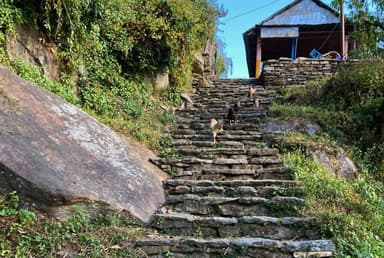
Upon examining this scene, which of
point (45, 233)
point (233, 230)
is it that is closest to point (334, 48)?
point (233, 230)

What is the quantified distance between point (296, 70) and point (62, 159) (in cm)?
821

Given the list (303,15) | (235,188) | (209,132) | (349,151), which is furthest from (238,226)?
(303,15)

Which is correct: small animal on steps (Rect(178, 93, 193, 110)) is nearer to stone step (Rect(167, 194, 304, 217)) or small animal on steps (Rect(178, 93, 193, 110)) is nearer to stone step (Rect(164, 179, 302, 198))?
stone step (Rect(164, 179, 302, 198))

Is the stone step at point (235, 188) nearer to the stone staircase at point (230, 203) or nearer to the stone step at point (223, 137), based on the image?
the stone staircase at point (230, 203)

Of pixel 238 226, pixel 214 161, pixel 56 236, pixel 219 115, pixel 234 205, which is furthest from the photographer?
pixel 219 115

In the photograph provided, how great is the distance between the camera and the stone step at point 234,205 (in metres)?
3.71

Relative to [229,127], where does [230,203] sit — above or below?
below

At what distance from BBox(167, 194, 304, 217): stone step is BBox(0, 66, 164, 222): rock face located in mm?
333

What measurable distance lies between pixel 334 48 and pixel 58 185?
1659 cm

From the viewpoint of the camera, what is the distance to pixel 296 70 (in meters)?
9.92

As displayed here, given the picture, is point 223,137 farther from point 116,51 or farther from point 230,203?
point 116,51

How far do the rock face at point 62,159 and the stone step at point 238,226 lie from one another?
324 mm

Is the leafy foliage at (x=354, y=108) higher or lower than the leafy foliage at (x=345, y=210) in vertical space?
higher

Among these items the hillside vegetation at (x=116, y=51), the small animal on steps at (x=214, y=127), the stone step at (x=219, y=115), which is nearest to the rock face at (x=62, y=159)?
the hillside vegetation at (x=116, y=51)
